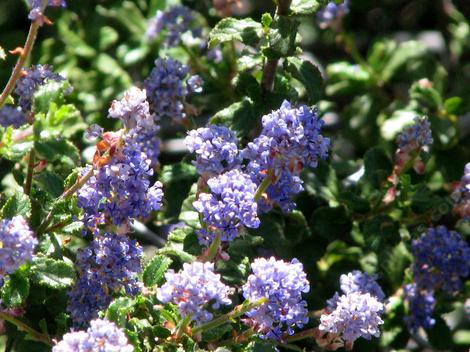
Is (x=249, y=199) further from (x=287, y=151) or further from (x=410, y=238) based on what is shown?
(x=410, y=238)

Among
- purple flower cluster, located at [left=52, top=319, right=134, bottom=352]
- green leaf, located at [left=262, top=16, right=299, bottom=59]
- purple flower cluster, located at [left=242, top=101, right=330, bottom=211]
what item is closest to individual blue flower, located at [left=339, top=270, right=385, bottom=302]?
purple flower cluster, located at [left=242, top=101, right=330, bottom=211]

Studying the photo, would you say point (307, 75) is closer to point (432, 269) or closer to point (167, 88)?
point (167, 88)

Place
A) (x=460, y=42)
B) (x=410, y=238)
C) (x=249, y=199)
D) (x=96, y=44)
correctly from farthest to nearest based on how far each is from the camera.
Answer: (x=460, y=42) < (x=96, y=44) < (x=410, y=238) < (x=249, y=199)

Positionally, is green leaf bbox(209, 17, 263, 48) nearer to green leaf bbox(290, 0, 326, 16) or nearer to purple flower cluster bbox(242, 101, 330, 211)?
green leaf bbox(290, 0, 326, 16)

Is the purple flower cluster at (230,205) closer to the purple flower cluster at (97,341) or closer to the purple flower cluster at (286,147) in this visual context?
the purple flower cluster at (286,147)

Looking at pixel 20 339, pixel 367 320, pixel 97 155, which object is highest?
pixel 97 155

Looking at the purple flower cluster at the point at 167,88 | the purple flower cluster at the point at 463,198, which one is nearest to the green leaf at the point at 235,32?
the purple flower cluster at the point at 167,88

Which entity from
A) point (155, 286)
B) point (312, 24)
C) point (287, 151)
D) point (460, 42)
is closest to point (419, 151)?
point (287, 151)
